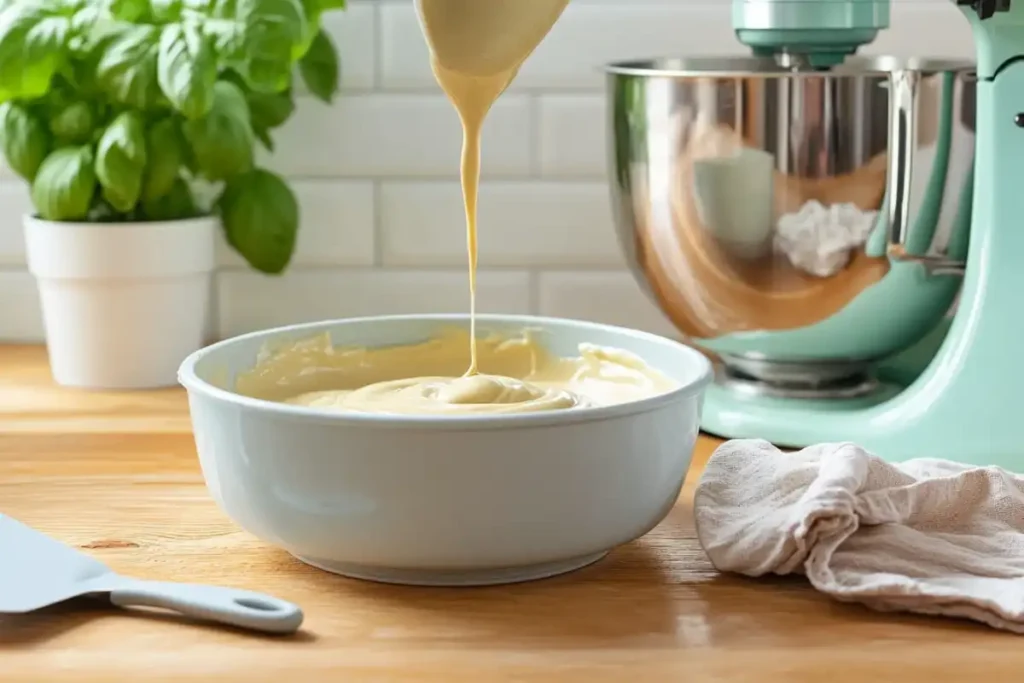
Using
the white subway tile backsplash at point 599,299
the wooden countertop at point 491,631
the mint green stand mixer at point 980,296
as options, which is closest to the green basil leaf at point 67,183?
the wooden countertop at point 491,631

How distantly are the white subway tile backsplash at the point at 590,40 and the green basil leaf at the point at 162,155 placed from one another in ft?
0.85

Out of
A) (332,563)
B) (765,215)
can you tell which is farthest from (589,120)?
(332,563)

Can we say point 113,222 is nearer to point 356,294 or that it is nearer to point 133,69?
point 133,69

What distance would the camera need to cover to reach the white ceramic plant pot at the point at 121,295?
1.25 meters

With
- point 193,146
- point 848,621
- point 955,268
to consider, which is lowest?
point 848,621

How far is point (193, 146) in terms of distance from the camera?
124cm

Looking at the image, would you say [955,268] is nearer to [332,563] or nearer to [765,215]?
[765,215]

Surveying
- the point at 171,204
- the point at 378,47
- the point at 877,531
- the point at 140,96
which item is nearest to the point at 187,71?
the point at 140,96

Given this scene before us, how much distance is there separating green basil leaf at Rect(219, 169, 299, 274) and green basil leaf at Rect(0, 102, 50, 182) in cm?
17

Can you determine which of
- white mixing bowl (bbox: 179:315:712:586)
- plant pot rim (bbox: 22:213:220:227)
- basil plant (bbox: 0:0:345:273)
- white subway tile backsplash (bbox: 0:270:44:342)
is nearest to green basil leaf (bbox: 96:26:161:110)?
basil plant (bbox: 0:0:345:273)

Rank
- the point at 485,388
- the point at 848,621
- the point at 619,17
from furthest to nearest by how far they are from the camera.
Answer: the point at 619,17, the point at 485,388, the point at 848,621

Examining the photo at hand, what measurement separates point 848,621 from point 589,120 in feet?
2.46

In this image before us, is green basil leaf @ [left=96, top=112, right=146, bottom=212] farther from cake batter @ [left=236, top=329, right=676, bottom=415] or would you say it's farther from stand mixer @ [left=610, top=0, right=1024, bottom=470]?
stand mixer @ [left=610, top=0, right=1024, bottom=470]

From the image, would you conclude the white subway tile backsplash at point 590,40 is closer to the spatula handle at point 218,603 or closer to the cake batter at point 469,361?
the cake batter at point 469,361
